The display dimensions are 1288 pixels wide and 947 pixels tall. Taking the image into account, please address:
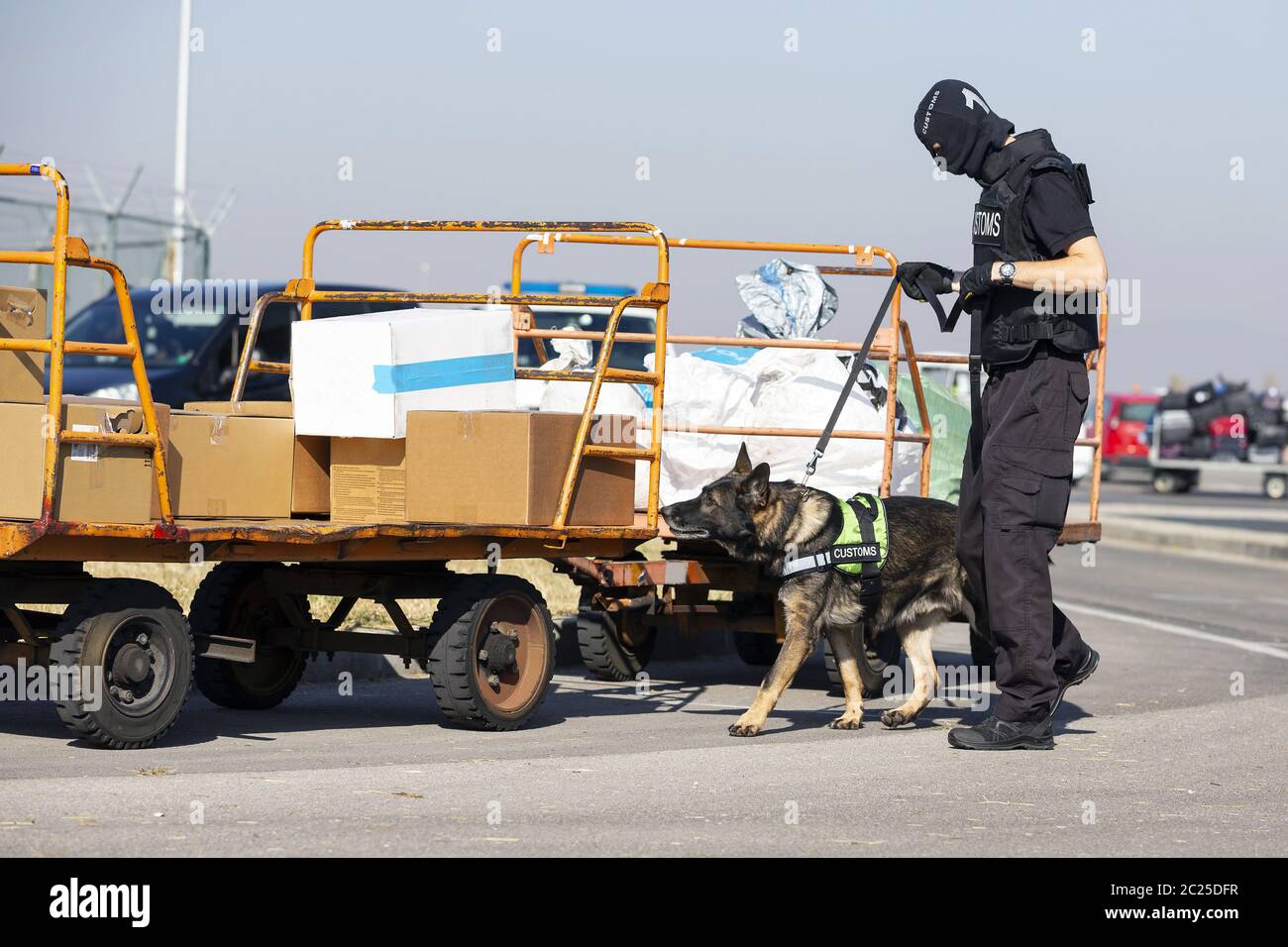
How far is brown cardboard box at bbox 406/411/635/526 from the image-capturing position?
295 inches

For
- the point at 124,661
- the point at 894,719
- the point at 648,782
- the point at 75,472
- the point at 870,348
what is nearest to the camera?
the point at 75,472

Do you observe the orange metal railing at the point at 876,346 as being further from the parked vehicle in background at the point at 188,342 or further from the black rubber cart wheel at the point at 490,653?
the parked vehicle in background at the point at 188,342

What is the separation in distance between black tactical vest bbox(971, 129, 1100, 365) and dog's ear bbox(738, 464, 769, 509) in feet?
3.79

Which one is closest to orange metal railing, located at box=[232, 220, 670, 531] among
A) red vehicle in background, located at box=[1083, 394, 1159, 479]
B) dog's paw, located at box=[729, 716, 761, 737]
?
dog's paw, located at box=[729, 716, 761, 737]

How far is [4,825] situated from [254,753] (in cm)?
173

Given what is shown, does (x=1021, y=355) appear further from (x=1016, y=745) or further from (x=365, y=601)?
(x=365, y=601)

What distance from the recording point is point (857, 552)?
8195mm

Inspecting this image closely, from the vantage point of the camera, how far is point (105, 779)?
247 inches

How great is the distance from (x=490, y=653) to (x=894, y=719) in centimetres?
190

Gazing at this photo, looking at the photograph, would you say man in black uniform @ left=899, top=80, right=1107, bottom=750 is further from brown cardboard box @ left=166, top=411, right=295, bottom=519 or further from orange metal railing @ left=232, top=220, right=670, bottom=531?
brown cardboard box @ left=166, top=411, right=295, bottom=519

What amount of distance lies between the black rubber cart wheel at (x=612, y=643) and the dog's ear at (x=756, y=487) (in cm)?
152

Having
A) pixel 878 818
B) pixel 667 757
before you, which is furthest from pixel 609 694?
pixel 878 818

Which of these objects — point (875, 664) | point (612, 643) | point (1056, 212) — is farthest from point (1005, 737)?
point (612, 643)
